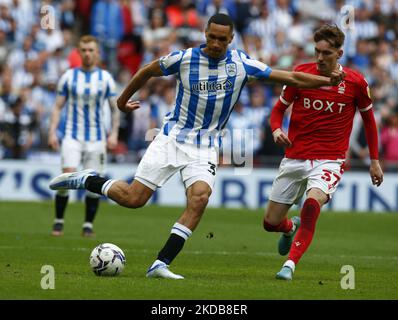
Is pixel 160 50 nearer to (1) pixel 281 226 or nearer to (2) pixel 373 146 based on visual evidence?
(1) pixel 281 226

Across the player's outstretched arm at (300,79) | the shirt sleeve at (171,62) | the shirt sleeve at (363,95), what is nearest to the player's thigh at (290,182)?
the shirt sleeve at (363,95)

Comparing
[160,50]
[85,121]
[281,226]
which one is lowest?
[281,226]

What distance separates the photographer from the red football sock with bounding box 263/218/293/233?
10.9 m

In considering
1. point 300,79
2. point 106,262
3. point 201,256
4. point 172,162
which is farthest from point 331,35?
point 201,256

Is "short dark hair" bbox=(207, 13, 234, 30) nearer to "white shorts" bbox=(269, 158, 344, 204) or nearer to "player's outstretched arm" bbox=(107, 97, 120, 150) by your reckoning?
"white shorts" bbox=(269, 158, 344, 204)

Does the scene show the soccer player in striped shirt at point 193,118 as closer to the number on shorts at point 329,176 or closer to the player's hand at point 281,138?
the player's hand at point 281,138

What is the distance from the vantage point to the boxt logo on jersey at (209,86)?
9578mm

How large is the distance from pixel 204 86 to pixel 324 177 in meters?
1.55

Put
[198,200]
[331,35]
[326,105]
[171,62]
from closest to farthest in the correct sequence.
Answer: [198,200] < [171,62] < [331,35] < [326,105]

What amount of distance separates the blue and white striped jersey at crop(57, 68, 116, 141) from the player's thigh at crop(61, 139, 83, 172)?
95 mm

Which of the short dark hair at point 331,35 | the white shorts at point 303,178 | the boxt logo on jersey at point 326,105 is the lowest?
the white shorts at point 303,178

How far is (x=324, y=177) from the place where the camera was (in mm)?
10039

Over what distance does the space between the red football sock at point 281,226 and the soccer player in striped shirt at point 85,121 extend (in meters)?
3.90
